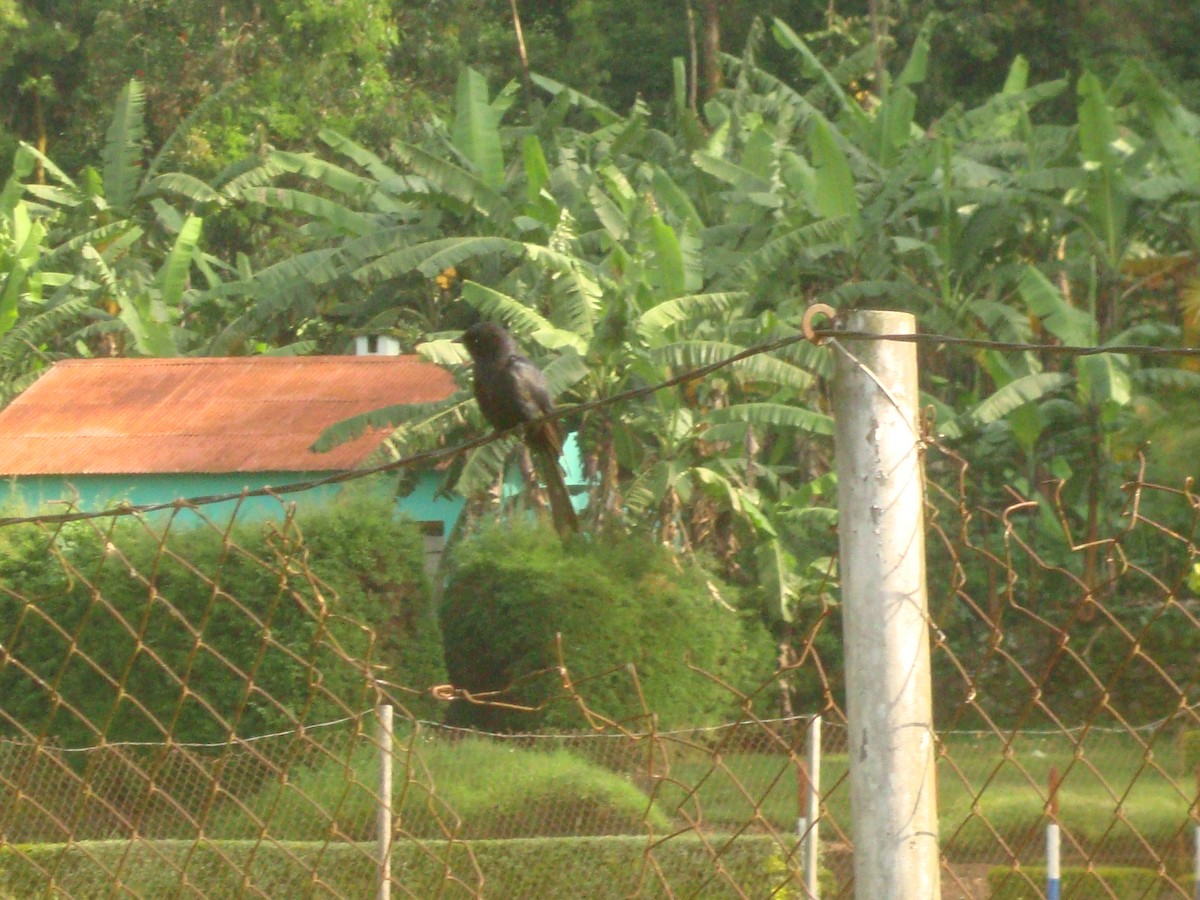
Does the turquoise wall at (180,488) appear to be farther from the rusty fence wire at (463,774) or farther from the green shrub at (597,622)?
the green shrub at (597,622)

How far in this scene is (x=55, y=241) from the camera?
68.3 ft

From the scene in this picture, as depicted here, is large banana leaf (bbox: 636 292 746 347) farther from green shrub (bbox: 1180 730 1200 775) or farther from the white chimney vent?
green shrub (bbox: 1180 730 1200 775)

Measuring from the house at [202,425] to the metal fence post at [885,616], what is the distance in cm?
1430

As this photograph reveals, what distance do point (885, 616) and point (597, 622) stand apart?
1237cm

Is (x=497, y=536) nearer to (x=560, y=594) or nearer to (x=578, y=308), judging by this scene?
(x=560, y=594)

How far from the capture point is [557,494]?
566 centimetres

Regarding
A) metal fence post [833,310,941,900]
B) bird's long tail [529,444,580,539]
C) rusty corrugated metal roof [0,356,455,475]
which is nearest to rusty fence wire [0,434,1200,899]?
metal fence post [833,310,941,900]

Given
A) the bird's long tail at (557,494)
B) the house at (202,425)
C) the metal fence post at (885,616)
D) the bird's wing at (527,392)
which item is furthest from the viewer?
the house at (202,425)

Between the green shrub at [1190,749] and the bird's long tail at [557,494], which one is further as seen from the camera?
the bird's long tail at [557,494]

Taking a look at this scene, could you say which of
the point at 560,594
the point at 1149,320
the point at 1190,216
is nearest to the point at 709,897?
the point at 560,594

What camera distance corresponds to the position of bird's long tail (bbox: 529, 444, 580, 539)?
539cm

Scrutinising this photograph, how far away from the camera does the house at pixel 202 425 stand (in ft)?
55.5

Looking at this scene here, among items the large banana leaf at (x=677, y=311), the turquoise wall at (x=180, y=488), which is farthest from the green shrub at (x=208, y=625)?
the turquoise wall at (x=180, y=488)

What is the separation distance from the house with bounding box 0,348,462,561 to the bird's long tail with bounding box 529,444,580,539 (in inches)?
389
